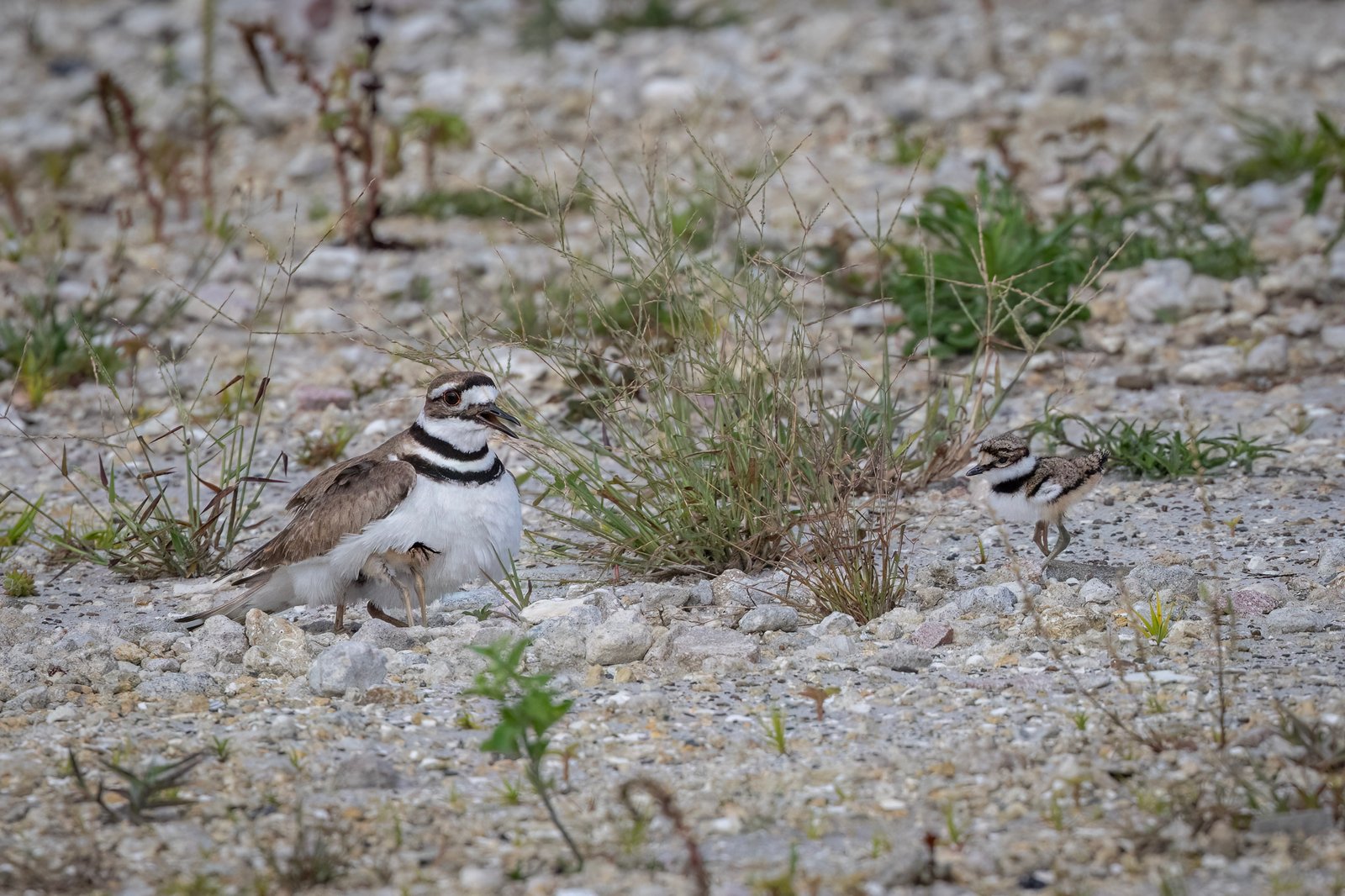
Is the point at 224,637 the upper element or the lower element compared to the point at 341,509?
lower

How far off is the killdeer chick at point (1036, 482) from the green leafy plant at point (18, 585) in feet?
9.89

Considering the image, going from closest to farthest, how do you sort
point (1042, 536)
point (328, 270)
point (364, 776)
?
point (364, 776) → point (1042, 536) → point (328, 270)

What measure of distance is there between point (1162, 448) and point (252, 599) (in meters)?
3.12

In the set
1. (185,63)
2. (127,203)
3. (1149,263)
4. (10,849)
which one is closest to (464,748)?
(10,849)

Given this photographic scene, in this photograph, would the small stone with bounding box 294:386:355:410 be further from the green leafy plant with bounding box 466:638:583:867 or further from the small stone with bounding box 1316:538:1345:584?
the small stone with bounding box 1316:538:1345:584

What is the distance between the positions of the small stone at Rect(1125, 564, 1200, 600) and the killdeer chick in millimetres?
306

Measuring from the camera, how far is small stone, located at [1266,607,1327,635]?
4.32 m

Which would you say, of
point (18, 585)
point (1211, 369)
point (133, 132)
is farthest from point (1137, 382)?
point (133, 132)

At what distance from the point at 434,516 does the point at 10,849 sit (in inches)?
69.2

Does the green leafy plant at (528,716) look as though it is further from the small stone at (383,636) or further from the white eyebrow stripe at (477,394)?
the white eyebrow stripe at (477,394)

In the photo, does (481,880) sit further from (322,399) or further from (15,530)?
(322,399)

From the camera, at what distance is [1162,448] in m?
5.79

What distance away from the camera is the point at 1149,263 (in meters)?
7.70

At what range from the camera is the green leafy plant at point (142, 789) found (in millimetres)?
3418
